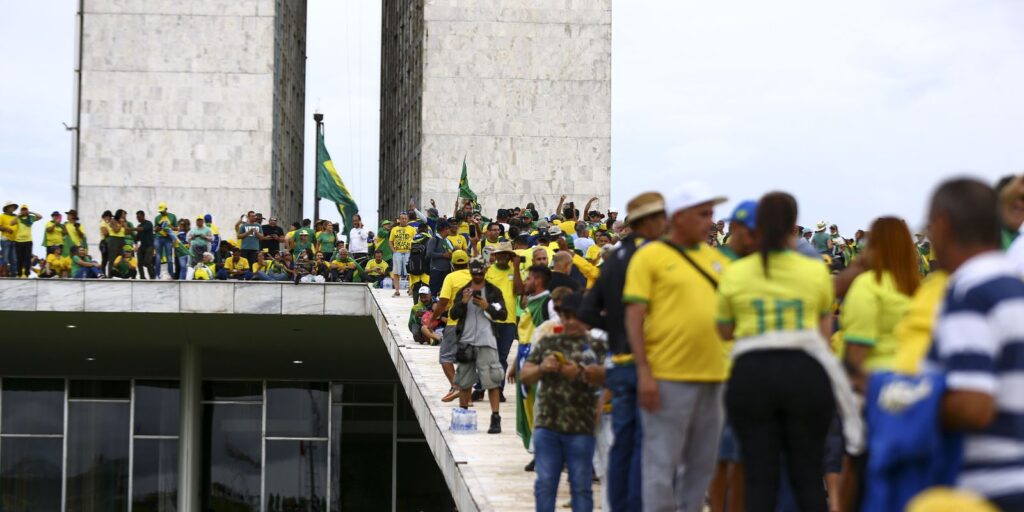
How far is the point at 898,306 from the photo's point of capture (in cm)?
592

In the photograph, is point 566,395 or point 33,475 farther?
point 33,475

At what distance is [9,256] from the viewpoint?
26.3m

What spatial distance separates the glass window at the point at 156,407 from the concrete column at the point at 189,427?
52.3 inches

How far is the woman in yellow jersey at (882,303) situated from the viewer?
589 centimetres

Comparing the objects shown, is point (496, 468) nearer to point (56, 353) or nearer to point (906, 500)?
point (906, 500)

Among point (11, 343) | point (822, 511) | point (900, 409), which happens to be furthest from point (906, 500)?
point (11, 343)

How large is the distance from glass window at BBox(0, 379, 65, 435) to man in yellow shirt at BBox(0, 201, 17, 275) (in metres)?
8.63

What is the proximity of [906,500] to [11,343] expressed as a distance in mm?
30009

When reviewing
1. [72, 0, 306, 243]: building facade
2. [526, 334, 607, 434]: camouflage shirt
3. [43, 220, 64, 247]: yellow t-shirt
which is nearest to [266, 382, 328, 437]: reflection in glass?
[43, 220, 64, 247]: yellow t-shirt

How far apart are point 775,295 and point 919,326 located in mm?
1732

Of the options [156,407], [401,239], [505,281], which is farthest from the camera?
[156,407]

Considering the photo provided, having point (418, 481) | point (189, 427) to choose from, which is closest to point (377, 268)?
point (189, 427)

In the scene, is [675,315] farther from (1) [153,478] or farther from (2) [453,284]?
(1) [153,478]

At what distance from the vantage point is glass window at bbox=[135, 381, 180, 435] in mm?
34219
